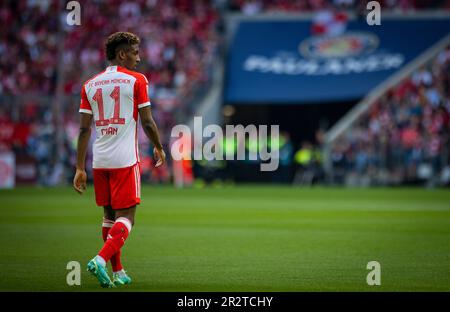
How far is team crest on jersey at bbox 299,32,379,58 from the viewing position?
127ft

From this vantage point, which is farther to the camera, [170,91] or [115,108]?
[170,91]

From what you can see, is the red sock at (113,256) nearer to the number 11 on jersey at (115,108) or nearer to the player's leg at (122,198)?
the player's leg at (122,198)

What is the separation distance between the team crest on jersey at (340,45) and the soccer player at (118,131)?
30.5 metres

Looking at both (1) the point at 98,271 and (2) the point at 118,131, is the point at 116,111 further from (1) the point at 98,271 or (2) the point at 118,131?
(1) the point at 98,271

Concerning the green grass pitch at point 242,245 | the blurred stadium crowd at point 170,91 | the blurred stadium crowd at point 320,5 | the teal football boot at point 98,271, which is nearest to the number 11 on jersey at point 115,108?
the teal football boot at point 98,271

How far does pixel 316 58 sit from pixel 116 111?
3072 cm

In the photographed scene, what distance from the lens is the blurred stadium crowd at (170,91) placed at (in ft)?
116

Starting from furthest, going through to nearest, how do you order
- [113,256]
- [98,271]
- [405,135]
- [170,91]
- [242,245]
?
[170,91] → [405,135] → [242,245] → [113,256] → [98,271]

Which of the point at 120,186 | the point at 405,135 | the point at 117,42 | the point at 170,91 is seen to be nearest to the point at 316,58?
the point at 405,135

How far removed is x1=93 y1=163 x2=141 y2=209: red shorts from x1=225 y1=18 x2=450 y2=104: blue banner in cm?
2909

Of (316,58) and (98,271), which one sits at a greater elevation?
(316,58)

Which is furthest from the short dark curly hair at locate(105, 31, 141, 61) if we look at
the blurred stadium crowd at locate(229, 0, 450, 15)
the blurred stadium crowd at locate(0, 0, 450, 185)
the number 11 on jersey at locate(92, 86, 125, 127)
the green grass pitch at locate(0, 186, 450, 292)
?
the blurred stadium crowd at locate(229, 0, 450, 15)

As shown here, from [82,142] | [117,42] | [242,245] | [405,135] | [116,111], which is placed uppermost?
[117,42]

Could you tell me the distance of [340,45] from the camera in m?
39.2
